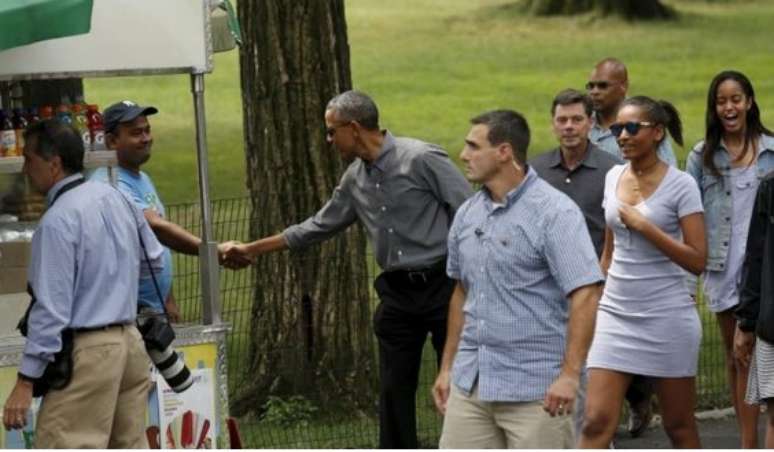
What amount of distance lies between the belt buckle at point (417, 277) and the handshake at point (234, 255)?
2.90ft

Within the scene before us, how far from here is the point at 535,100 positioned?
33.0 meters

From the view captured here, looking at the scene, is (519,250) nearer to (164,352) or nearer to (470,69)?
(164,352)

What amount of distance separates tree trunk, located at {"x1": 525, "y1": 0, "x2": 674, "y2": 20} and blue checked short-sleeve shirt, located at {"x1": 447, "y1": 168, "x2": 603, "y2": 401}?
3177 centimetres

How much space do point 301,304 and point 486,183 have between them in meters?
4.46

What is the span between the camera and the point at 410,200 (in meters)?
9.66

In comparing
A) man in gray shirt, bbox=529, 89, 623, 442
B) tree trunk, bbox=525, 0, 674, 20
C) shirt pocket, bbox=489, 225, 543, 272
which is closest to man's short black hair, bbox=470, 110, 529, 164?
shirt pocket, bbox=489, 225, 543, 272

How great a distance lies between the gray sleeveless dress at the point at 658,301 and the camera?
8.81 m

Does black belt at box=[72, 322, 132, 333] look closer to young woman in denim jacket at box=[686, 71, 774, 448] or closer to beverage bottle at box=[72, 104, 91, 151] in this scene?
beverage bottle at box=[72, 104, 91, 151]

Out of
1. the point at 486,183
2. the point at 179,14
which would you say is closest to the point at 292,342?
the point at 179,14

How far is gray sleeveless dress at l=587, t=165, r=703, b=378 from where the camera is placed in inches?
347

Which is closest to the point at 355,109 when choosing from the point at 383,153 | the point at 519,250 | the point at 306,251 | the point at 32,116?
the point at 383,153

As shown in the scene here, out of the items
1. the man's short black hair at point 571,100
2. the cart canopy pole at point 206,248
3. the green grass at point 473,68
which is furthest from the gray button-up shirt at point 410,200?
the green grass at point 473,68

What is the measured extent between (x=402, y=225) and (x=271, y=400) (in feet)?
8.56

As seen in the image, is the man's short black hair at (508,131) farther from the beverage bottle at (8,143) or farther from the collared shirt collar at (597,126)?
the collared shirt collar at (597,126)
